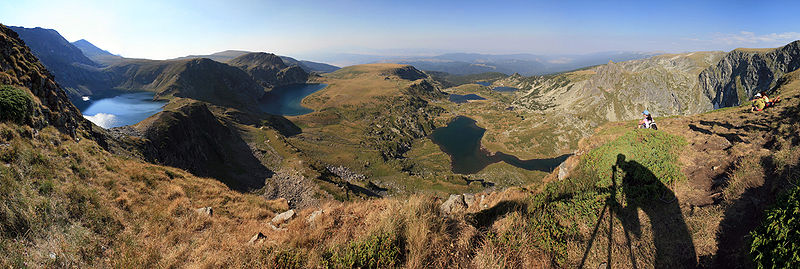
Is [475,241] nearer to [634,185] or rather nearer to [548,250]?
[548,250]

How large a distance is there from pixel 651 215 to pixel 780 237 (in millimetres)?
5905

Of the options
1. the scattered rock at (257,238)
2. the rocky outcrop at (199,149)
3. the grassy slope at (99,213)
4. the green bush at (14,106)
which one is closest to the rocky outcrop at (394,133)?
the rocky outcrop at (199,149)

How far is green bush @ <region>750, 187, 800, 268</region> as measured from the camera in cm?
555

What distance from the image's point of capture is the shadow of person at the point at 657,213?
8688 mm

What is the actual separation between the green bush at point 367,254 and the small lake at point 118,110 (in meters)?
166

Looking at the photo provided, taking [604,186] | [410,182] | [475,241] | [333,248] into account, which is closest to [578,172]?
[604,186]

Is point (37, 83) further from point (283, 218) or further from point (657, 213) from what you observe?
point (657, 213)

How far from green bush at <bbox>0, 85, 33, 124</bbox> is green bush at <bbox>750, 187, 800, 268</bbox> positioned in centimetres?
3002

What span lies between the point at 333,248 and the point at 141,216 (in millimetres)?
9819

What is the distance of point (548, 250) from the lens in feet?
26.5

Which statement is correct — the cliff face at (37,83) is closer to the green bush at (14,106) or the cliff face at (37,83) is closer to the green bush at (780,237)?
the green bush at (14,106)

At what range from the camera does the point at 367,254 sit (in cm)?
668

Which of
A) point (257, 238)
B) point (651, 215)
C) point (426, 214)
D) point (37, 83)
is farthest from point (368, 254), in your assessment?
point (37, 83)

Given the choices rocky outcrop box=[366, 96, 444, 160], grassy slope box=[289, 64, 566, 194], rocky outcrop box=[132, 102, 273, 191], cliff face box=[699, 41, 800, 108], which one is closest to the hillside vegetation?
rocky outcrop box=[132, 102, 273, 191]
